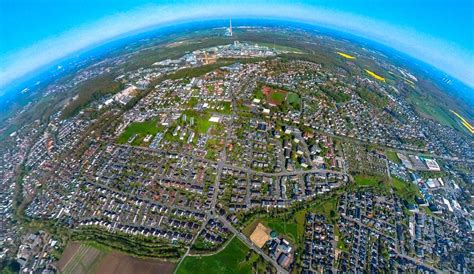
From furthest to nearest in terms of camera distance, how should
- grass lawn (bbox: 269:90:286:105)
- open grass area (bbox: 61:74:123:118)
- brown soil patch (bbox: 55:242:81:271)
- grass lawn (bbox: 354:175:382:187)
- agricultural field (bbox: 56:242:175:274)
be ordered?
open grass area (bbox: 61:74:123:118), grass lawn (bbox: 269:90:286:105), grass lawn (bbox: 354:175:382:187), brown soil patch (bbox: 55:242:81:271), agricultural field (bbox: 56:242:175:274)

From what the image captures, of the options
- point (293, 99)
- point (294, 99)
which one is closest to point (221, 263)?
point (293, 99)

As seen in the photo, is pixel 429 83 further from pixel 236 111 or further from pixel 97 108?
pixel 97 108

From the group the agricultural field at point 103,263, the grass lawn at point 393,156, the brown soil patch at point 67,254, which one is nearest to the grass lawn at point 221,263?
the agricultural field at point 103,263

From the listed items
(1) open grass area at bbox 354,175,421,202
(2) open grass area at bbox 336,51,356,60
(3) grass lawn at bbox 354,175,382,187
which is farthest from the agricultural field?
(2) open grass area at bbox 336,51,356,60

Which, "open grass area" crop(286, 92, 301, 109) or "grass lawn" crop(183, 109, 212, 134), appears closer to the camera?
"grass lawn" crop(183, 109, 212, 134)

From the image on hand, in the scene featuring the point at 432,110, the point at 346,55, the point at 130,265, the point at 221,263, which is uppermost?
the point at 346,55

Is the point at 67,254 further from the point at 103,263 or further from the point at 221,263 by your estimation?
the point at 221,263

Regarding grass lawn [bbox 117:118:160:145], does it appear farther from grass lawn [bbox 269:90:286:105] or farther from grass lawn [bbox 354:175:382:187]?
grass lawn [bbox 354:175:382:187]
